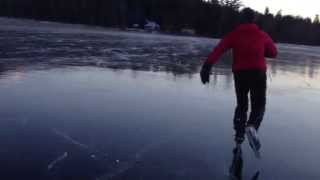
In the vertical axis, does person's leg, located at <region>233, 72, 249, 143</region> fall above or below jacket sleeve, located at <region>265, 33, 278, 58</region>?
below

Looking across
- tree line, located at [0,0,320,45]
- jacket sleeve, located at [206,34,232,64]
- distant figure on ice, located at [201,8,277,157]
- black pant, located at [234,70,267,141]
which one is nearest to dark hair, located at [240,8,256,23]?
distant figure on ice, located at [201,8,277,157]

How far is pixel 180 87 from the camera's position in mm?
12258

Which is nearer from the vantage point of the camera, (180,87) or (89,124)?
(89,124)

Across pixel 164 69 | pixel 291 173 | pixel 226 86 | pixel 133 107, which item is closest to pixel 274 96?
pixel 226 86

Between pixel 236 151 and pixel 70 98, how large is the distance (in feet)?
12.7

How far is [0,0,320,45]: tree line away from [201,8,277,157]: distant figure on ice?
3140 inches

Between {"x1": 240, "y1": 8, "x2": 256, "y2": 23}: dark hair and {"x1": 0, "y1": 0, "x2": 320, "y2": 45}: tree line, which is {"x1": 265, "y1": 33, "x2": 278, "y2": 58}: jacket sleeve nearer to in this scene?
{"x1": 240, "y1": 8, "x2": 256, "y2": 23}: dark hair

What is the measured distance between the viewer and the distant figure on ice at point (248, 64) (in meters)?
6.22

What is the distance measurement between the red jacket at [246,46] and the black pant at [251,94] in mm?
80

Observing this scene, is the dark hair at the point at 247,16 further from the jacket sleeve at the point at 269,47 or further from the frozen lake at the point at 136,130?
the frozen lake at the point at 136,130

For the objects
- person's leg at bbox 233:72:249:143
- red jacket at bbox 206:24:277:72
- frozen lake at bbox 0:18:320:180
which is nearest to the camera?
frozen lake at bbox 0:18:320:180

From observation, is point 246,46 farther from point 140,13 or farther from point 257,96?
point 140,13

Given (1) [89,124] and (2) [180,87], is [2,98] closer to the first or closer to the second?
(1) [89,124]

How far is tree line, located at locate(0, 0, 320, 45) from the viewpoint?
291 feet
